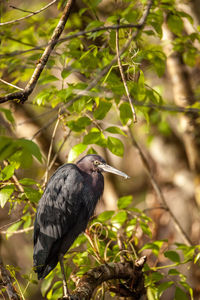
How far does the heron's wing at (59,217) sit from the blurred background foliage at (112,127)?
115 millimetres

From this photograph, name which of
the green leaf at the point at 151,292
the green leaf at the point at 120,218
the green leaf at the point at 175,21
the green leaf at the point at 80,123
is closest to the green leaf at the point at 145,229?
the green leaf at the point at 120,218

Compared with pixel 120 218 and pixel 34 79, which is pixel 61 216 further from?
pixel 34 79

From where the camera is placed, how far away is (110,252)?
2645 millimetres

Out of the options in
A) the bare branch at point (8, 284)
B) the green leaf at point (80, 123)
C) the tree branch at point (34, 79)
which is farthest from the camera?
the green leaf at point (80, 123)

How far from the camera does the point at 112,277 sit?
2320 millimetres

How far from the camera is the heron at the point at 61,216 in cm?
279

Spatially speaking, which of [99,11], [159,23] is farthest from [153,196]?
[159,23]

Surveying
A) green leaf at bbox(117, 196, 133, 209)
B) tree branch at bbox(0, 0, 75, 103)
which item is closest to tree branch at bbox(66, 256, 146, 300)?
A: green leaf at bbox(117, 196, 133, 209)

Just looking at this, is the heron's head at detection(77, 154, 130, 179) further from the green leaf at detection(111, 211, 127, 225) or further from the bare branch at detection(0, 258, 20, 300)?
the bare branch at detection(0, 258, 20, 300)

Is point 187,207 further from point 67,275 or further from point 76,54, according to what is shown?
point 76,54

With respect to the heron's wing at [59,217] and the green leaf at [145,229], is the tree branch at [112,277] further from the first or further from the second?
the heron's wing at [59,217]

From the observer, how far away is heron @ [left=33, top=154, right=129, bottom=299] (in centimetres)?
279

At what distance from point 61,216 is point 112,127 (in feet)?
3.05

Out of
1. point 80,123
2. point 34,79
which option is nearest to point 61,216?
point 80,123
